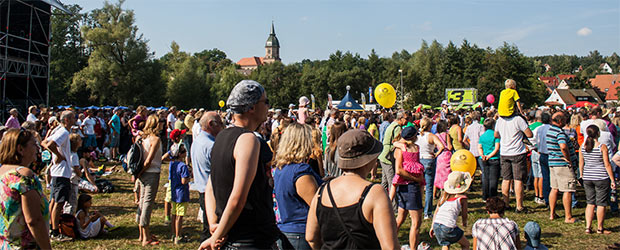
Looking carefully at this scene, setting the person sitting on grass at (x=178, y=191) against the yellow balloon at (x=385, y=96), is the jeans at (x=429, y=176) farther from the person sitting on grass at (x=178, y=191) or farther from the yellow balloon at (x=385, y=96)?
the yellow balloon at (x=385, y=96)

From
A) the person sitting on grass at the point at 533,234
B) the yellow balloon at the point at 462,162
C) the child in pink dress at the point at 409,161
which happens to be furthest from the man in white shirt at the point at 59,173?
the person sitting on grass at the point at 533,234

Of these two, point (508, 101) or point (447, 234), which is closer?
point (447, 234)

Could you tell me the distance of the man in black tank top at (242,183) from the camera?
7.44ft

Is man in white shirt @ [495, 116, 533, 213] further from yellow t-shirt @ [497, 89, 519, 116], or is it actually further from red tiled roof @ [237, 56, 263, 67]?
red tiled roof @ [237, 56, 263, 67]

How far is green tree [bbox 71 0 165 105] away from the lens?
3872 cm

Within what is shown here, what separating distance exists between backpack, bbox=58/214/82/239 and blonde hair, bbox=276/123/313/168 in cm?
426

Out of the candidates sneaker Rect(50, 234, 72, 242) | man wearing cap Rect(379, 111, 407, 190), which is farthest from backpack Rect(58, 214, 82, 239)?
man wearing cap Rect(379, 111, 407, 190)

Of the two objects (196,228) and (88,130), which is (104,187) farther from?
(88,130)

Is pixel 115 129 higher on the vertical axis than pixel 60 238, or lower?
higher

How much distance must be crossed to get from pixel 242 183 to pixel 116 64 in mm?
41389

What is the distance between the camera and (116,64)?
1544 inches

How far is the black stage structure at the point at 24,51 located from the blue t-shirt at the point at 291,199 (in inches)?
875

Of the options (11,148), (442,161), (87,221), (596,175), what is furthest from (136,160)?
(596,175)

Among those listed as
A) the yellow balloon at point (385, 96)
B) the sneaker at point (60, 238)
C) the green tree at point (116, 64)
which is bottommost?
the sneaker at point (60, 238)
